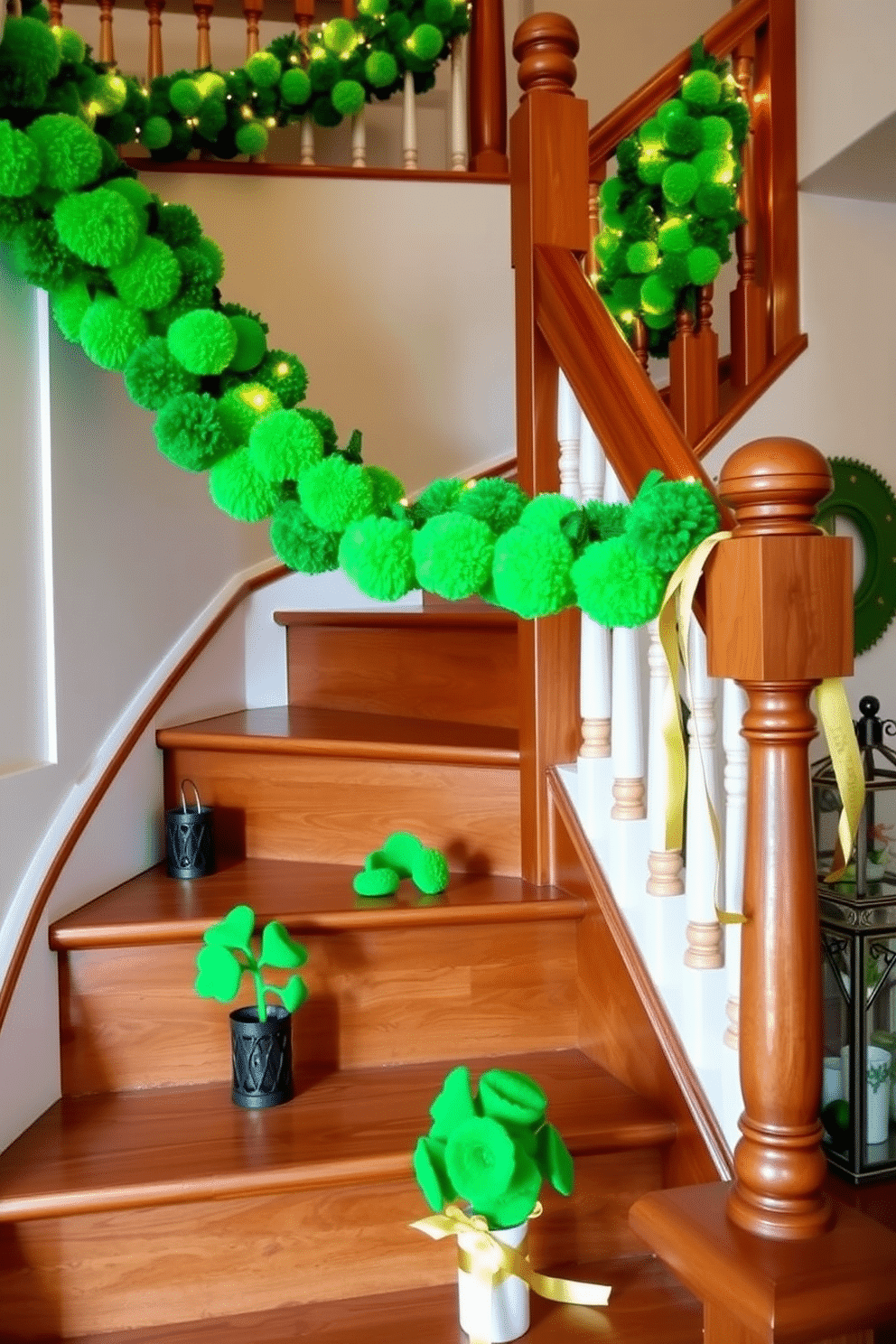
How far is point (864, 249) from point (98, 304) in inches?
73.3

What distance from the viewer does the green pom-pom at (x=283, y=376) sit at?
1.58 m

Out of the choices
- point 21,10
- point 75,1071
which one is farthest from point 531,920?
point 21,10

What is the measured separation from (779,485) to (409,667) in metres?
1.43

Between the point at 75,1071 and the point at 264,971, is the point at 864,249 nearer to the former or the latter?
the point at 264,971

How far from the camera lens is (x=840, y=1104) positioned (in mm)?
1616

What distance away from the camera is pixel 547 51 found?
70.4 inches

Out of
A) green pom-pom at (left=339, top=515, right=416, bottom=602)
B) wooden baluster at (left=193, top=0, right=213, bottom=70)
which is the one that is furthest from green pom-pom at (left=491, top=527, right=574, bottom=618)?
wooden baluster at (left=193, top=0, right=213, bottom=70)

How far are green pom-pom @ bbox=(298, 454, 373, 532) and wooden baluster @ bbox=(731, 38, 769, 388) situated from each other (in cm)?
146

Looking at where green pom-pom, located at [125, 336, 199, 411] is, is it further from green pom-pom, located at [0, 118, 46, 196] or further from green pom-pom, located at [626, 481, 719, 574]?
green pom-pom, located at [626, 481, 719, 574]

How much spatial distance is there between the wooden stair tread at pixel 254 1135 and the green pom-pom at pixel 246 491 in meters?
0.74

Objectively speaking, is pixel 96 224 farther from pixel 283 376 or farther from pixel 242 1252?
pixel 242 1252

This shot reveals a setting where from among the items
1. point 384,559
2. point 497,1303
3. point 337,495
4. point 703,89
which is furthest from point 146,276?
point 703,89

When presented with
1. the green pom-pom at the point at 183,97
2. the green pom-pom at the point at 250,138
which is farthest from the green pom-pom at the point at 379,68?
the green pom-pom at the point at 183,97

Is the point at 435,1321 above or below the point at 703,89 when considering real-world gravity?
below
